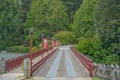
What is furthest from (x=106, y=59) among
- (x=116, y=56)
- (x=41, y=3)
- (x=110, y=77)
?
(x=41, y=3)

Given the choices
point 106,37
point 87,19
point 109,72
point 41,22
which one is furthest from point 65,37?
point 109,72

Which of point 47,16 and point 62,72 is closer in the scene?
point 62,72

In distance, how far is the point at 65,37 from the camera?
448ft

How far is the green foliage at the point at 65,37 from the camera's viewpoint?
449ft

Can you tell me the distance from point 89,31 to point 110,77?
90297 mm

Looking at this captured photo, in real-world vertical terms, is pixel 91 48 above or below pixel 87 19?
below

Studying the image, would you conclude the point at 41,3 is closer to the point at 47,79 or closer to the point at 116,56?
the point at 116,56

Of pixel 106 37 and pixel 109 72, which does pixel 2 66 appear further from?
pixel 106 37

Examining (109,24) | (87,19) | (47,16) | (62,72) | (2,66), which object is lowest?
(62,72)

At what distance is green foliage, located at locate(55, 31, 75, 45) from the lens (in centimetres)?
13689

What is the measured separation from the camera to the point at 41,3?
467 ft

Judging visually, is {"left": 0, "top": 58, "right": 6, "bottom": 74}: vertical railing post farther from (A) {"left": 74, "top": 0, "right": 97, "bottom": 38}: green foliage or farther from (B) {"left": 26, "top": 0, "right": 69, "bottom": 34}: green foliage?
A: (B) {"left": 26, "top": 0, "right": 69, "bottom": 34}: green foliage

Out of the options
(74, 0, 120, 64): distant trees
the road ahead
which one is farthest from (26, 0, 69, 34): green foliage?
the road ahead

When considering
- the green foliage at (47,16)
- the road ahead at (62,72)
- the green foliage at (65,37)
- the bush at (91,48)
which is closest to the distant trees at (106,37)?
the bush at (91,48)
